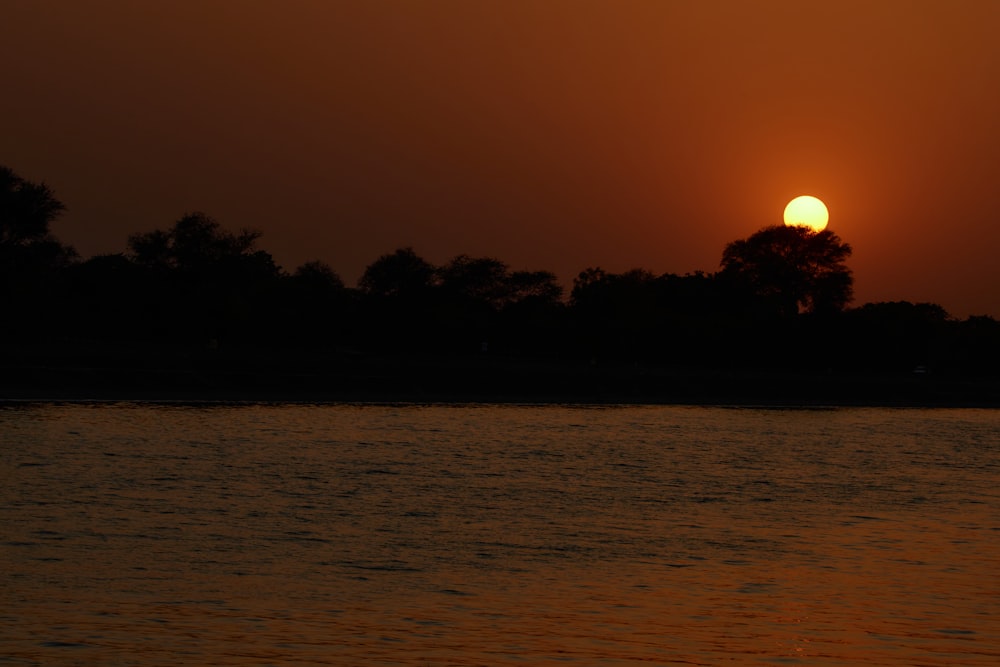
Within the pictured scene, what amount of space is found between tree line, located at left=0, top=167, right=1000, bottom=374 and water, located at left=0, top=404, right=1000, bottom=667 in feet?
211

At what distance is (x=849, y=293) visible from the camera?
643 feet

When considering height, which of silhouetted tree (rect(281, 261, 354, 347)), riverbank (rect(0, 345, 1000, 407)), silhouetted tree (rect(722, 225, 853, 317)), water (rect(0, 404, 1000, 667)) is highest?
silhouetted tree (rect(722, 225, 853, 317))

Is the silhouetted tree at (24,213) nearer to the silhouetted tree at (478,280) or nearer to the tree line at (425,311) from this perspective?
the tree line at (425,311)

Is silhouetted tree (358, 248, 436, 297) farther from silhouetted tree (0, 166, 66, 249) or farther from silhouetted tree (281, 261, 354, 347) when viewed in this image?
silhouetted tree (0, 166, 66, 249)

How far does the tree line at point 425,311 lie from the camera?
120750mm

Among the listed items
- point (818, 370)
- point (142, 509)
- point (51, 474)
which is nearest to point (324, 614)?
point (142, 509)

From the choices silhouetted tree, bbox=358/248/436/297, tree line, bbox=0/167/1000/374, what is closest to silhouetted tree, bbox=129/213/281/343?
tree line, bbox=0/167/1000/374

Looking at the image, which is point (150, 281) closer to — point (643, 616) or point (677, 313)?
point (677, 313)

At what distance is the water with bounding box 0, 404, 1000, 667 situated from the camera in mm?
16656

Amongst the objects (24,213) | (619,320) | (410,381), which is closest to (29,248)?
(24,213)

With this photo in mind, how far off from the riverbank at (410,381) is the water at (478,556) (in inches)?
1469

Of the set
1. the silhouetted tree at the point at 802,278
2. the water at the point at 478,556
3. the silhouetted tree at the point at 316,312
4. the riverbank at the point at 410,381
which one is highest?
the silhouetted tree at the point at 802,278

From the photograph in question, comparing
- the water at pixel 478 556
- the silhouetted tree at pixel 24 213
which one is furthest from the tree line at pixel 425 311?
the water at pixel 478 556

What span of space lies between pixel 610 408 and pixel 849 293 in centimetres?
10398
